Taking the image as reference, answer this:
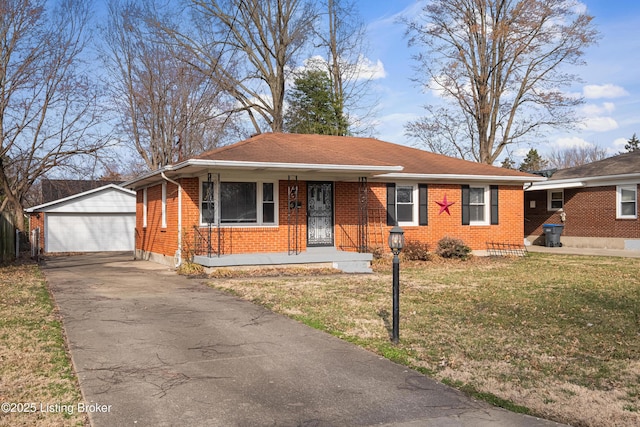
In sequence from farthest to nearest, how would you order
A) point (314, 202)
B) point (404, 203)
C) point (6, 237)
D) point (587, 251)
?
point (587, 251)
point (6, 237)
point (404, 203)
point (314, 202)

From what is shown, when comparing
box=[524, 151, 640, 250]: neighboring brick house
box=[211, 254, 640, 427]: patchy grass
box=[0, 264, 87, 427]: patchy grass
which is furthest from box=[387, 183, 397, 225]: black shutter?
box=[0, 264, 87, 427]: patchy grass

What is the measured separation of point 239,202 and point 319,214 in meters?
2.62

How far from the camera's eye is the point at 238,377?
5.75 m

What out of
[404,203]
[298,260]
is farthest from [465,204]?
[298,260]

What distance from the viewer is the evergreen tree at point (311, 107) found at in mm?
33656

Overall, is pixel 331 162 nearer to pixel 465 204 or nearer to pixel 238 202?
pixel 238 202

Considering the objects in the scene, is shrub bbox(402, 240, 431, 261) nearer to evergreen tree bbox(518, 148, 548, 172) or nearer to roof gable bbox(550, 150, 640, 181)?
roof gable bbox(550, 150, 640, 181)

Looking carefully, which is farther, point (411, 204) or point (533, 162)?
point (533, 162)

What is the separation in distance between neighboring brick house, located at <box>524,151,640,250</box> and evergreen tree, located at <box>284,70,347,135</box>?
41.2 ft

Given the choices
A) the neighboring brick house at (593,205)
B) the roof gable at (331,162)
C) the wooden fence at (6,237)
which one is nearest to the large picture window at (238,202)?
the roof gable at (331,162)

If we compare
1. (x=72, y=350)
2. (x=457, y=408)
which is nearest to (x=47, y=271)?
(x=72, y=350)

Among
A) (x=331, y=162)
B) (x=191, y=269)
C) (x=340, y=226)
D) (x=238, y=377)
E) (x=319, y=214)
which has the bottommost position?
(x=238, y=377)

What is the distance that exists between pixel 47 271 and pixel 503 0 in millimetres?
25407

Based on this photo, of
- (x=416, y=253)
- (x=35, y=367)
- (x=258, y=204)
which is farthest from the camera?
(x=416, y=253)
